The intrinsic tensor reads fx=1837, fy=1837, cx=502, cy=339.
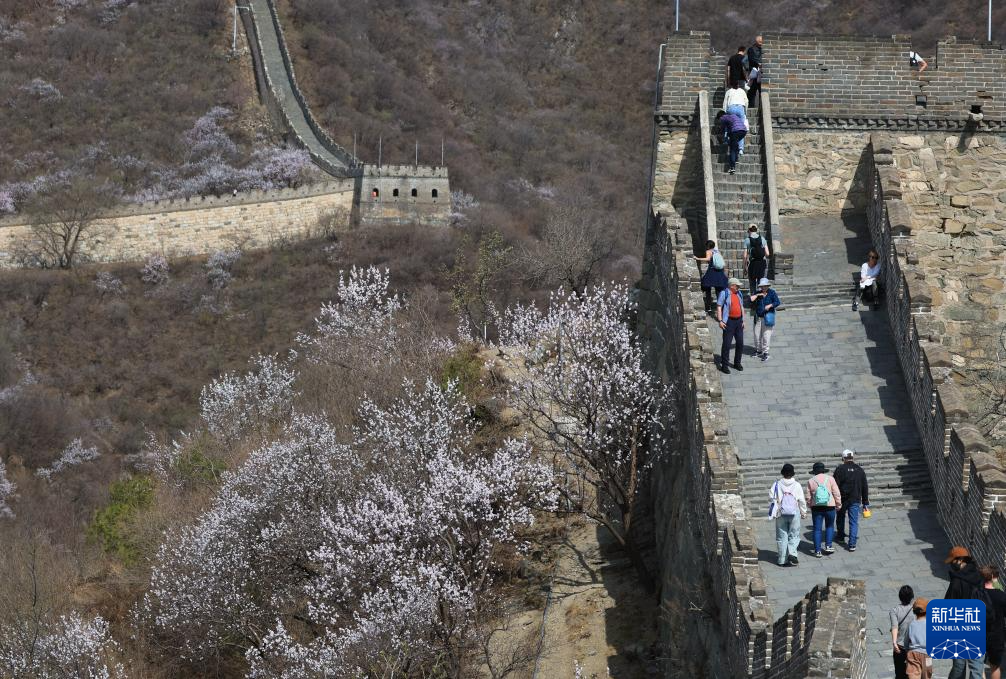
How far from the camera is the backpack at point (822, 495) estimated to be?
1634 cm

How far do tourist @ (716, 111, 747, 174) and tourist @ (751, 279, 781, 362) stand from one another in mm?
2960

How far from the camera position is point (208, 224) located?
68188mm

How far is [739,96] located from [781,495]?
7.31 meters

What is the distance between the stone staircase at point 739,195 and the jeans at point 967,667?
8.28 meters

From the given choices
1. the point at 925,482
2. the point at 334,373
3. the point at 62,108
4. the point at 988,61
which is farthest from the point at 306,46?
the point at 925,482

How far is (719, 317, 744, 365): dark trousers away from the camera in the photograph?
758 inches

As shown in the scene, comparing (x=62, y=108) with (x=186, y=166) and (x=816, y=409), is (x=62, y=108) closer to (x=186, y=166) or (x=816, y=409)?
(x=186, y=166)

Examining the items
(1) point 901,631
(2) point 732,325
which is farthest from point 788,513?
(2) point 732,325

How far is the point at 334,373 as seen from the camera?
37.8m

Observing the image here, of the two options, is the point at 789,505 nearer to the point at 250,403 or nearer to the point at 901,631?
the point at 901,631

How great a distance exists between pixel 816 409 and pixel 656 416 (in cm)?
369

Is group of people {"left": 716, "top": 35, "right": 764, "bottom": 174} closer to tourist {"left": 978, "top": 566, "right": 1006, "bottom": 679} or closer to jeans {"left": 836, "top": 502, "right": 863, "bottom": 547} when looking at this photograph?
jeans {"left": 836, "top": 502, "right": 863, "bottom": 547}

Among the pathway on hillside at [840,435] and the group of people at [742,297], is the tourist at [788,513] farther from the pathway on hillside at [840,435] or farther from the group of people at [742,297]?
the group of people at [742,297]
